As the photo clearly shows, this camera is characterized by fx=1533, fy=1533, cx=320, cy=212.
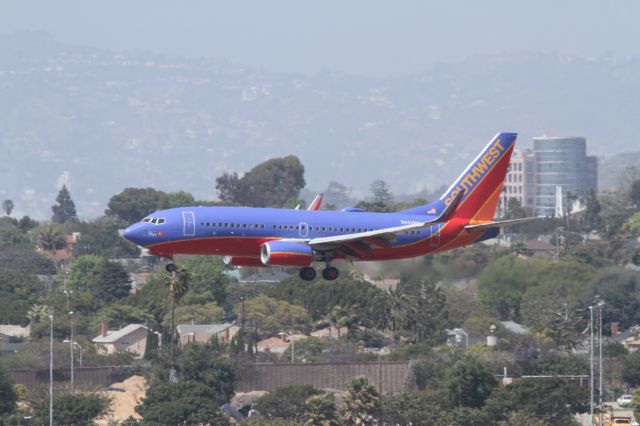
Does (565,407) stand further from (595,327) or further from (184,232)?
(184,232)

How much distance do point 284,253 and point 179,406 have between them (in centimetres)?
5557

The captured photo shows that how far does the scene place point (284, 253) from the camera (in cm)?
7488

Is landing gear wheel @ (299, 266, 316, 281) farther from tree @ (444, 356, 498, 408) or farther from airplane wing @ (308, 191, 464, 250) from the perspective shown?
tree @ (444, 356, 498, 408)

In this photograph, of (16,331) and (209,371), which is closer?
(209,371)

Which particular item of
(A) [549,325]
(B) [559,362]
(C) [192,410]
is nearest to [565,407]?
(B) [559,362]

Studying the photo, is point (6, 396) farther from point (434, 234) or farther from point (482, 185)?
point (434, 234)

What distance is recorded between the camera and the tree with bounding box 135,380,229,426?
414 feet

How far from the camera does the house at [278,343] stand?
182m

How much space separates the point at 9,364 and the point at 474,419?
48323 millimetres

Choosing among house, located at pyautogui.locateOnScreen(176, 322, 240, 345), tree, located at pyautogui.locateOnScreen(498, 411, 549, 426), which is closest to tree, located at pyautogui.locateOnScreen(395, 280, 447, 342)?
house, located at pyautogui.locateOnScreen(176, 322, 240, 345)

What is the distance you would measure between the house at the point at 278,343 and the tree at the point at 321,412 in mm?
56516

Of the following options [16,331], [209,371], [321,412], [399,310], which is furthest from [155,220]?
[16,331]

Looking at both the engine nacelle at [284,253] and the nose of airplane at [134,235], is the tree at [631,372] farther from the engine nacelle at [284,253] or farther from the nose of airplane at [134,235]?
the nose of airplane at [134,235]

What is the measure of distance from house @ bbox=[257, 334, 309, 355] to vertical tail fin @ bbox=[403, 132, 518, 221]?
95.1 meters
